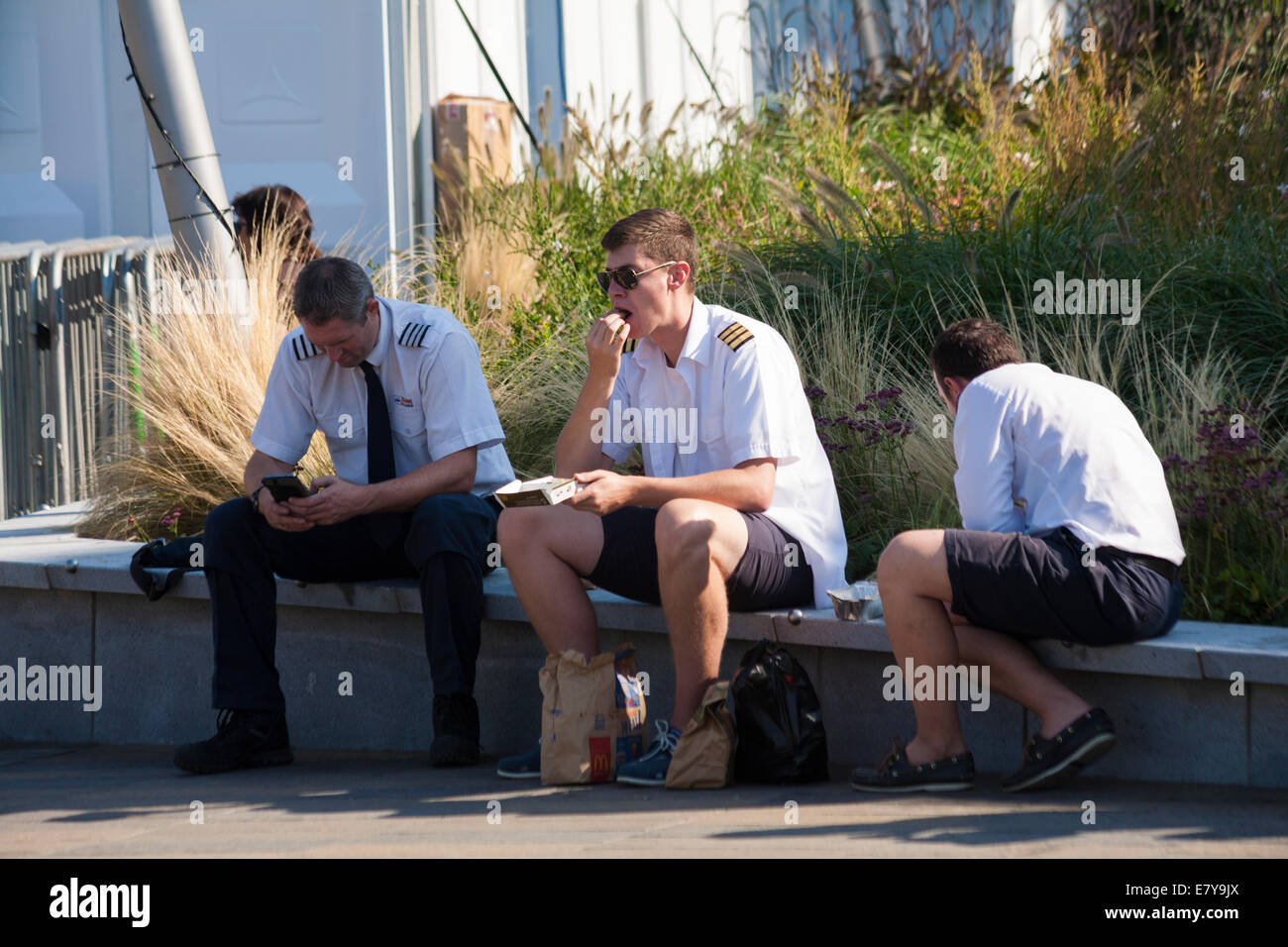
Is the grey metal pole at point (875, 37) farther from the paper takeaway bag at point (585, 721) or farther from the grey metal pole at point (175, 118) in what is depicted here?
the paper takeaway bag at point (585, 721)

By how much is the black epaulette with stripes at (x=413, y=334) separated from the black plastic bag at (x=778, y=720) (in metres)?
1.46

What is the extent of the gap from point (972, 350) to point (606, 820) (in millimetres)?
1440

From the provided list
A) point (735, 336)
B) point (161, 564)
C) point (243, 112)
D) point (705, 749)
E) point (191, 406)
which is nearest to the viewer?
point (705, 749)

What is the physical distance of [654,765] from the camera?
12.0 ft

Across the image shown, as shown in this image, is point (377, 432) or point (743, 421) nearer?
point (743, 421)

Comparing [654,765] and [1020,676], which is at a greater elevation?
[1020,676]

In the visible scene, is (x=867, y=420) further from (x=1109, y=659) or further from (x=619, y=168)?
(x=619, y=168)

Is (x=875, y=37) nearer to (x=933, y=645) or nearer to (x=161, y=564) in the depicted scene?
(x=161, y=564)

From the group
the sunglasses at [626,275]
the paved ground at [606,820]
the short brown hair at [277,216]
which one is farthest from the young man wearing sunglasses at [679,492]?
the short brown hair at [277,216]

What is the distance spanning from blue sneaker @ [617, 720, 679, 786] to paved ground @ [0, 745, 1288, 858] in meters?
0.03

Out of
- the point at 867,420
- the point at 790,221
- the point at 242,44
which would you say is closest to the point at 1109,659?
the point at 867,420

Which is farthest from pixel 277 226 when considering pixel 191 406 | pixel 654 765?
pixel 654 765

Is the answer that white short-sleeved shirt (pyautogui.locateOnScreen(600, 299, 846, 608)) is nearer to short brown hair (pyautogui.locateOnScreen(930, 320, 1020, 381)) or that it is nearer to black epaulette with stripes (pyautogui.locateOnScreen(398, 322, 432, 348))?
short brown hair (pyautogui.locateOnScreen(930, 320, 1020, 381))

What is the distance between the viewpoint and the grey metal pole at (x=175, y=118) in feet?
17.8
